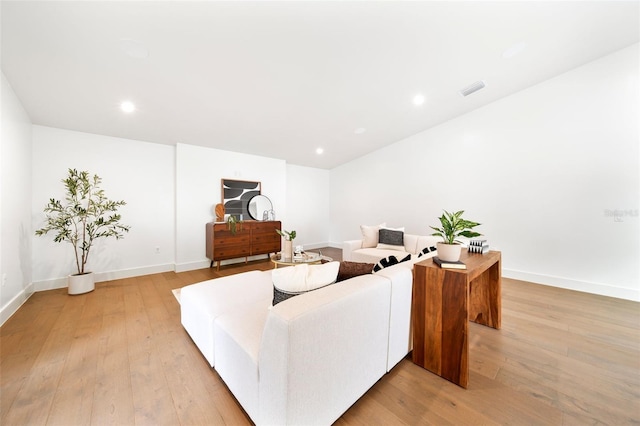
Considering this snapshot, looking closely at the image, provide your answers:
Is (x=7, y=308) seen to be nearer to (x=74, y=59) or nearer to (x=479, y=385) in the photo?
(x=74, y=59)

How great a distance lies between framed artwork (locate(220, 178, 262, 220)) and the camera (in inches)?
178

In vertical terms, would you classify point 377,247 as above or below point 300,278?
below

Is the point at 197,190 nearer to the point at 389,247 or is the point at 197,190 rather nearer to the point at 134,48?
the point at 134,48

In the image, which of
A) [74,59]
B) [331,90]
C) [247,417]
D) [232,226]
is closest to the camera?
[247,417]

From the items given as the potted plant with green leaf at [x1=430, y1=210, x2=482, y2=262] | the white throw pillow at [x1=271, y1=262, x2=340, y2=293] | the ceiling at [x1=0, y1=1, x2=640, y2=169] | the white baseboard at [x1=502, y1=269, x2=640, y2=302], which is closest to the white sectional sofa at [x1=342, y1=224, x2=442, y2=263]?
the white baseboard at [x1=502, y1=269, x2=640, y2=302]

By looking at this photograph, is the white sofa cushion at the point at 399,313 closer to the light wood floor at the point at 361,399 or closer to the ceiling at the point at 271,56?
the light wood floor at the point at 361,399

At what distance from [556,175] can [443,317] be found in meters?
3.44

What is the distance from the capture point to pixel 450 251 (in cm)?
161

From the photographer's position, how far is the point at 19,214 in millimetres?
2619

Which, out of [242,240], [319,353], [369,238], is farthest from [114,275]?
[369,238]

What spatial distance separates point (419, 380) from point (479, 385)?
0.39 m

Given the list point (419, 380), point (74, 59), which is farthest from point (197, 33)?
point (419, 380)

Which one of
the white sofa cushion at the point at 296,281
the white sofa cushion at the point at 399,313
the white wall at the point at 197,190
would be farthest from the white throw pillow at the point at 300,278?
the white wall at the point at 197,190

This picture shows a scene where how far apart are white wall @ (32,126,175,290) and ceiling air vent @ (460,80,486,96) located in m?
5.10
